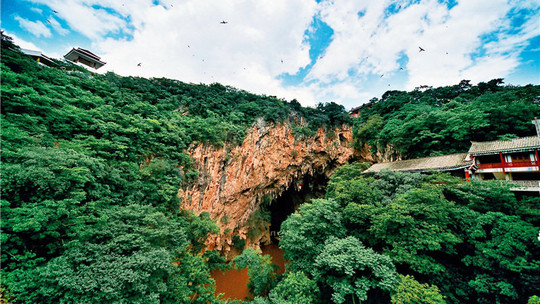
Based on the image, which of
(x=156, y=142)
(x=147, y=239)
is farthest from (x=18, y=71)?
(x=147, y=239)

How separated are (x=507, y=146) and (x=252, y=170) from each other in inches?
706

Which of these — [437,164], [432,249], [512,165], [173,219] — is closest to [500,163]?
[512,165]

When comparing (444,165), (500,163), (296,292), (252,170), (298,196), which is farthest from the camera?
(298,196)

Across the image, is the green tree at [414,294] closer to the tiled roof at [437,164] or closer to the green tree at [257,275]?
the green tree at [257,275]

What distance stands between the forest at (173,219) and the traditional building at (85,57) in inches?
338

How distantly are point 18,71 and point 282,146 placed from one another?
61.5 ft

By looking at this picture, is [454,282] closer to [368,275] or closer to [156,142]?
[368,275]

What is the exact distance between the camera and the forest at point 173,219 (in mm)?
5242

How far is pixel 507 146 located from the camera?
1023 cm

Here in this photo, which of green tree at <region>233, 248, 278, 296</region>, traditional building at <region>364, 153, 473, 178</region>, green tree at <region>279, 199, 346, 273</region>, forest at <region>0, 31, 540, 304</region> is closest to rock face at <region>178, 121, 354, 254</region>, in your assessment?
forest at <region>0, 31, 540, 304</region>

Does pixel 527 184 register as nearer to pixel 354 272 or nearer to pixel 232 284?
pixel 354 272

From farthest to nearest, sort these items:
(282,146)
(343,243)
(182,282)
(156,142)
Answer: (282,146), (156,142), (343,243), (182,282)

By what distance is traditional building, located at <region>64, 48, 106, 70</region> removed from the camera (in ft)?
58.9

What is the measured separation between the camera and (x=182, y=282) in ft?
24.0
